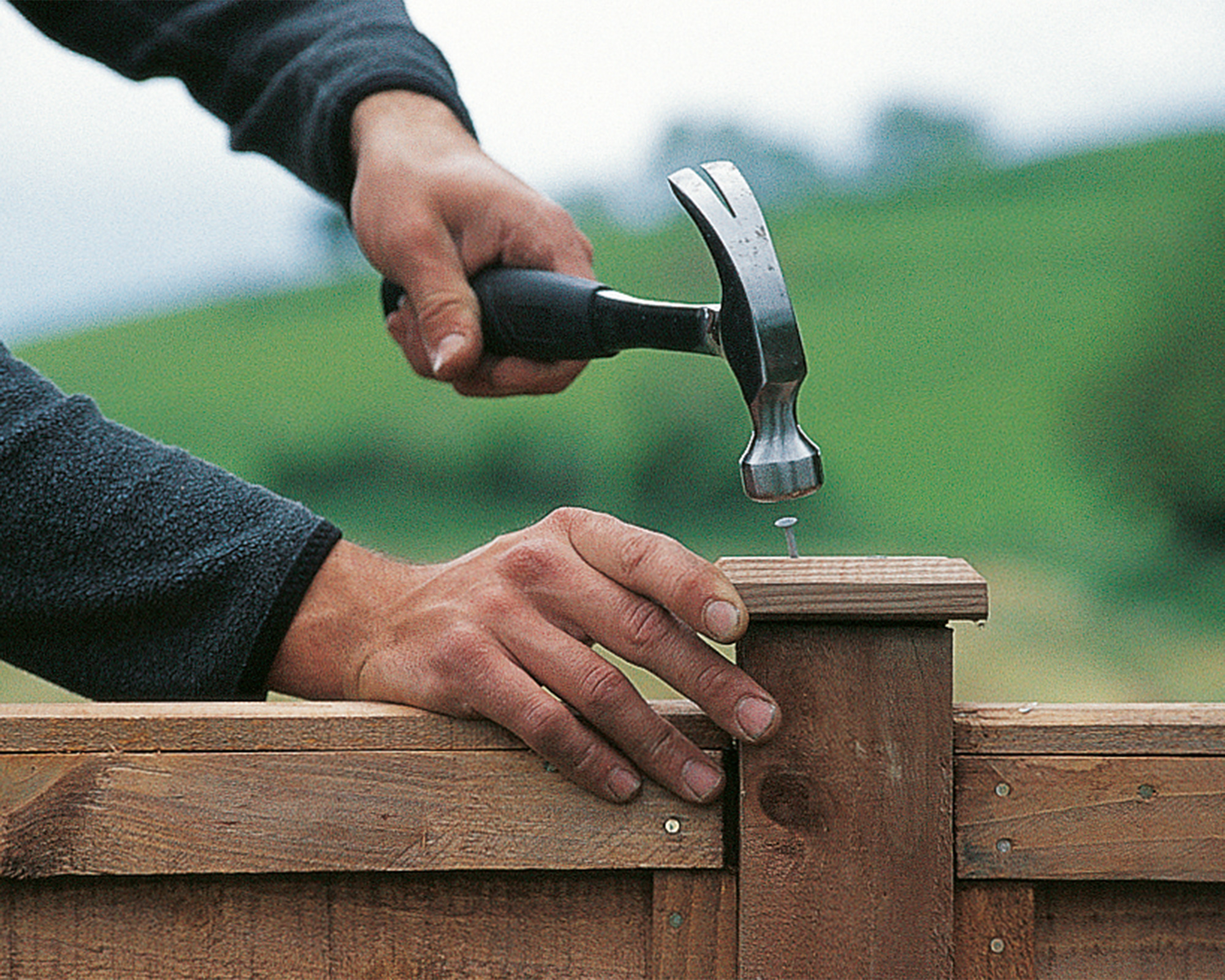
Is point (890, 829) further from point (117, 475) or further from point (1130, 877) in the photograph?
point (117, 475)

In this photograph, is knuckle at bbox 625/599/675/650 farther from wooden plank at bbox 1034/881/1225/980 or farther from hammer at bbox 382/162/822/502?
wooden plank at bbox 1034/881/1225/980

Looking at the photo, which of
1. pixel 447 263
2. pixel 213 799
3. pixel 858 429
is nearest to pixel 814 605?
pixel 213 799

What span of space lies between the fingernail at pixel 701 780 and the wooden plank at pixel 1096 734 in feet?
0.45

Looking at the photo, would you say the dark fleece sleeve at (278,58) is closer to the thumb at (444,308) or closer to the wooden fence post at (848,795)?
the thumb at (444,308)

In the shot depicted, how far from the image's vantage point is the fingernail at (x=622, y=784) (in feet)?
2.27

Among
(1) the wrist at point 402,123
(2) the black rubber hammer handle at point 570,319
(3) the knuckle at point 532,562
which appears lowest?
(3) the knuckle at point 532,562

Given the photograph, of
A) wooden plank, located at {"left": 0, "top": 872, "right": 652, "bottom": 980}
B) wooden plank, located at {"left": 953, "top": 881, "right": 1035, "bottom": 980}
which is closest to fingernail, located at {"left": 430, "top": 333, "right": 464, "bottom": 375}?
wooden plank, located at {"left": 0, "top": 872, "right": 652, "bottom": 980}

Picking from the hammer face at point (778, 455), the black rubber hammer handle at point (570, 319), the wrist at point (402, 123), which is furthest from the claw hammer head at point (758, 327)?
the wrist at point (402, 123)

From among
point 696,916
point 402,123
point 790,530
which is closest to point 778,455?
point 790,530

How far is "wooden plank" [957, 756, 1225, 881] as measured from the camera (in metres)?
0.69

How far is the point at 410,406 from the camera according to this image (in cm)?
550

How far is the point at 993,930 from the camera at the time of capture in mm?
707

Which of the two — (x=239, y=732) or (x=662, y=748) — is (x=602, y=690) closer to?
(x=662, y=748)

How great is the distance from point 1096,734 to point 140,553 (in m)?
0.59
